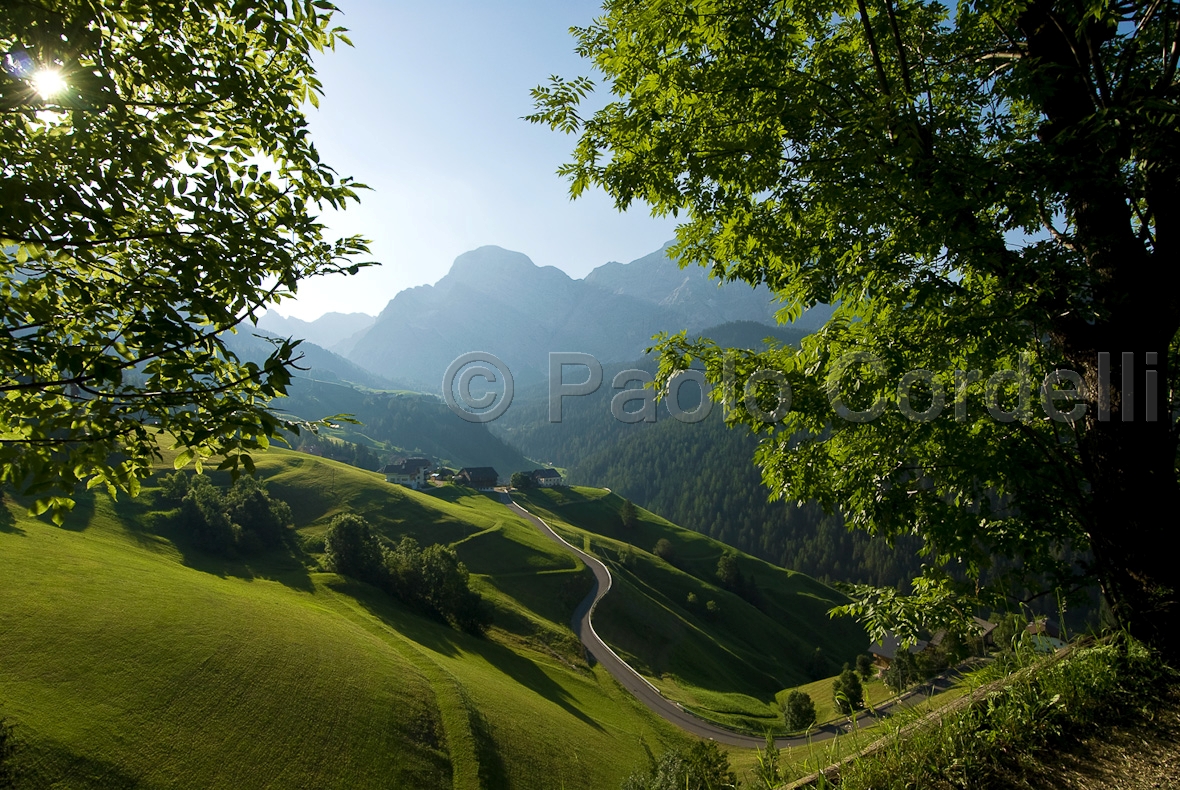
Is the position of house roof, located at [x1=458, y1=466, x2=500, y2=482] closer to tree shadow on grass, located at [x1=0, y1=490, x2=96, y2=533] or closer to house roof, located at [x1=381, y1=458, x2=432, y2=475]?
house roof, located at [x1=381, y1=458, x2=432, y2=475]

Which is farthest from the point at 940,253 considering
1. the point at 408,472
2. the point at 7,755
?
the point at 408,472

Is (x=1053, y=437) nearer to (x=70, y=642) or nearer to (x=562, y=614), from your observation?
(x=70, y=642)

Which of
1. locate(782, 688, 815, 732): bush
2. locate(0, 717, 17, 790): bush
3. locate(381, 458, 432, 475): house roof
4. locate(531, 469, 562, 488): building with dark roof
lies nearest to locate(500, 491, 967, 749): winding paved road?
locate(782, 688, 815, 732): bush

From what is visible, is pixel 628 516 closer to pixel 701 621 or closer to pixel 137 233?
pixel 701 621

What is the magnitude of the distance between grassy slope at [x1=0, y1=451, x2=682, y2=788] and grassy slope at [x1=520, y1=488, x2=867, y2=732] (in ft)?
48.4

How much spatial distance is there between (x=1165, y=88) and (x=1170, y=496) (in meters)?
4.33

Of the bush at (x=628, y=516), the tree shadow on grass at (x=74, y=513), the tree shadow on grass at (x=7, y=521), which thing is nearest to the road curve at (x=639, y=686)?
the bush at (x=628, y=516)

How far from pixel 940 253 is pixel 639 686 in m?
76.3

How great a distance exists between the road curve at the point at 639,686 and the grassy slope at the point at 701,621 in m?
1.92

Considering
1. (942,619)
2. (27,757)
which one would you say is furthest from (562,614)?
(942,619)

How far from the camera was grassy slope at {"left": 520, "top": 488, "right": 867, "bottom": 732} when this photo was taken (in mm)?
80000

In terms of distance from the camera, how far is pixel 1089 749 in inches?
177

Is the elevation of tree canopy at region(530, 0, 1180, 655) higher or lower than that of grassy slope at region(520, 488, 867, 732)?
higher

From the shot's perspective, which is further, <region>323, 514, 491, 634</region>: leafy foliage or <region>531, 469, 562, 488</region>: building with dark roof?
<region>531, 469, 562, 488</region>: building with dark roof
